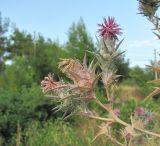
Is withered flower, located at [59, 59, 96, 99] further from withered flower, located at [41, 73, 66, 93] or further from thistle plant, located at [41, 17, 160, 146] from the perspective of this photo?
withered flower, located at [41, 73, 66, 93]

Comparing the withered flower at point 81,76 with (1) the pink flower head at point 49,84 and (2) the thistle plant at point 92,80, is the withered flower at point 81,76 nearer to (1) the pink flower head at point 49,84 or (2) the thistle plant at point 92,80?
(2) the thistle plant at point 92,80

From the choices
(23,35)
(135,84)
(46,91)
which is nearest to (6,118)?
(46,91)

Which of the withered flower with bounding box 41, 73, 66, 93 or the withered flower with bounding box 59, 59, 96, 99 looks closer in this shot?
the withered flower with bounding box 59, 59, 96, 99

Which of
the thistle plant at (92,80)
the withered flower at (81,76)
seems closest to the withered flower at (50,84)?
the thistle plant at (92,80)

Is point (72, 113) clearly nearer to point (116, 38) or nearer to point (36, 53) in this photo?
point (116, 38)

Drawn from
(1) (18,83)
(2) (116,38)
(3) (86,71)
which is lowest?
(3) (86,71)

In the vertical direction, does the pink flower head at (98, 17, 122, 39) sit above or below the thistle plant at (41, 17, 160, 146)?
above

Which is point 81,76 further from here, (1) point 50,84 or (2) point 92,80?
(1) point 50,84

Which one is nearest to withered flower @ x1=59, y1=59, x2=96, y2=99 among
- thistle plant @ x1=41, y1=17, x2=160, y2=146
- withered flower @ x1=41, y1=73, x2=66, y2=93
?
thistle plant @ x1=41, y1=17, x2=160, y2=146
